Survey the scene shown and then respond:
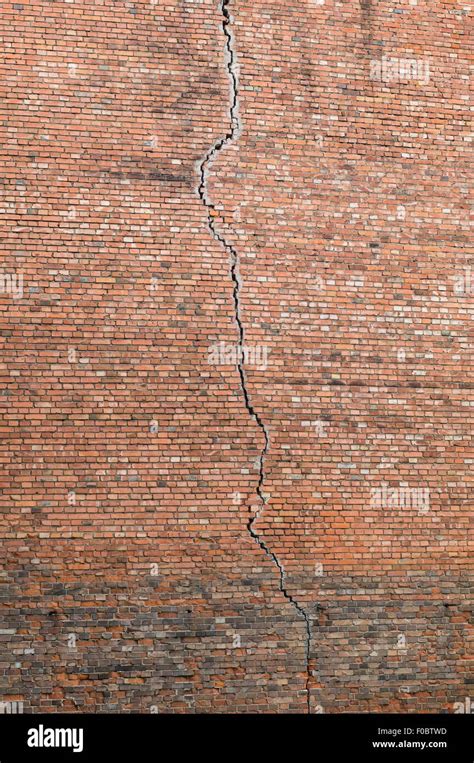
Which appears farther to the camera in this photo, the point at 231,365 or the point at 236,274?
the point at 236,274

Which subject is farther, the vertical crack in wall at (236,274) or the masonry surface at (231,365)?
the vertical crack in wall at (236,274)

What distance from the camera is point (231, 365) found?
8344 millimetres

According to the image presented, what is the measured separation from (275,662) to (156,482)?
202cm

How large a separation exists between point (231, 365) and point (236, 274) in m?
0.91

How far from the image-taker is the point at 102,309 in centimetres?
815

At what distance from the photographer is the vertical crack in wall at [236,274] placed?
8.16 meters

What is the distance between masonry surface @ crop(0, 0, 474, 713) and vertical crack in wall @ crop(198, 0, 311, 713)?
2 centimetres

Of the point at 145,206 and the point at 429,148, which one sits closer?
the point at 145,206

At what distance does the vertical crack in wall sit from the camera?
8164 millimetres

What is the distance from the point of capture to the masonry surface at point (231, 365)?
7891 mm

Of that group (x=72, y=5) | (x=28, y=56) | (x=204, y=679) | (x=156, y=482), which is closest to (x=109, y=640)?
(x=204, y=679)

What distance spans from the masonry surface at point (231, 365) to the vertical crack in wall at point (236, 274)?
25 millimetres
